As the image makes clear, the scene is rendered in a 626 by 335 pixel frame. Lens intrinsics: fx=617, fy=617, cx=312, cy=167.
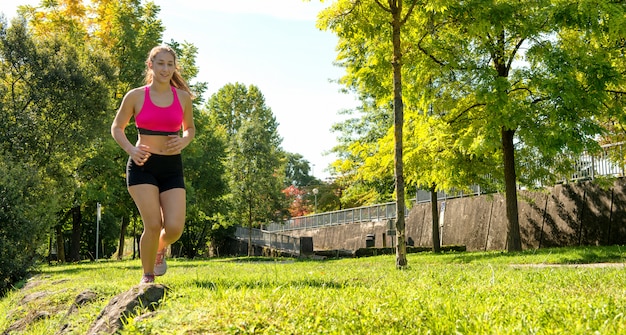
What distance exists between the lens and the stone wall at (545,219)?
2072 centimetres

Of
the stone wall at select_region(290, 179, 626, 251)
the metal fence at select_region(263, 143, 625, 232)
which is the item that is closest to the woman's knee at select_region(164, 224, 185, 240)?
the metal fence at select_region(263, 143, 625, 232)

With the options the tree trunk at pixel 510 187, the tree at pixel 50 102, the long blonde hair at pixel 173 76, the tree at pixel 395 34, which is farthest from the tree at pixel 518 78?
the tree at pixel 50 102

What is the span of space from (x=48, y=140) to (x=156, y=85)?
15232 mm

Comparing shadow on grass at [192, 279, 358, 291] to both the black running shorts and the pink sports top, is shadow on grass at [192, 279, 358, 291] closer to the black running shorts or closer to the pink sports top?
A: the black running shorts

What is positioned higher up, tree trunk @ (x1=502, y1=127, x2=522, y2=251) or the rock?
tree trunk @ (x1=502, y1=127, x2=522, y2=251)

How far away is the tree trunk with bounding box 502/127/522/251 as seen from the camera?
1877 centimetres

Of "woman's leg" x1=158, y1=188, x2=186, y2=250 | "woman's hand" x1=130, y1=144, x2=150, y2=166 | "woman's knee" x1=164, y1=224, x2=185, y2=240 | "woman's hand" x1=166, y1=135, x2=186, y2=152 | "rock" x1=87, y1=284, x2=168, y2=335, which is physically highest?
"woman's hand" x1=166, y1=135, x2=186, y2=152

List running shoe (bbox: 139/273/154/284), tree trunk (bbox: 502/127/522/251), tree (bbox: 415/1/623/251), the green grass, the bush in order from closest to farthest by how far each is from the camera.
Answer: the green grass → running shoe (bbox: 139/273/154/284) → the bush → tree (bbox: 415/1/623/251) → tree trunk (bbox: 502/127/522/251)

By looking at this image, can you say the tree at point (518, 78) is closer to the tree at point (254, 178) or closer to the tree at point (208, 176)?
the tree at point (208, 176)

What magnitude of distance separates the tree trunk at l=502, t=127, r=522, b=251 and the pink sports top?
48.0ft

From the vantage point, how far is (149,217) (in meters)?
5.75

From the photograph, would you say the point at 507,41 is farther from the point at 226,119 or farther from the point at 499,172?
the point at 226,119

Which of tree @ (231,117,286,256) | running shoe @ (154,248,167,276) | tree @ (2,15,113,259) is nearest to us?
running shoe @ (154,248,167,276)

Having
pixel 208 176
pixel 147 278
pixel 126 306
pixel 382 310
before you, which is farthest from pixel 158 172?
pixel 208 176
